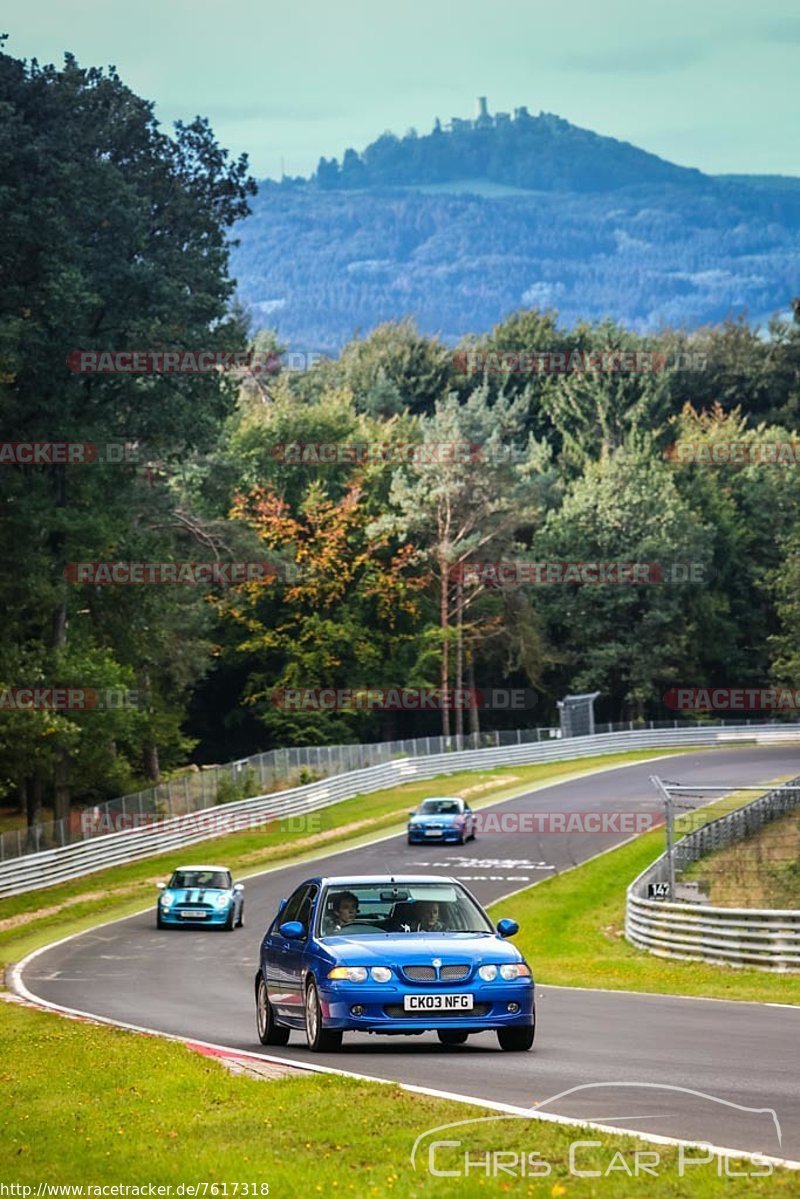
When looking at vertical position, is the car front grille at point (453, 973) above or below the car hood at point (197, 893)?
above

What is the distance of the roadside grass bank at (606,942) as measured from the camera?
26.6m

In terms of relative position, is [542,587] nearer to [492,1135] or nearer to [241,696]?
[241,696]

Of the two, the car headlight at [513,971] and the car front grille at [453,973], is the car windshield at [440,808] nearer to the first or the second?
the car headlight at [513,971]

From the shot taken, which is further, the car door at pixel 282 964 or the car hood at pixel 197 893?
the car hood at pixel 197 893

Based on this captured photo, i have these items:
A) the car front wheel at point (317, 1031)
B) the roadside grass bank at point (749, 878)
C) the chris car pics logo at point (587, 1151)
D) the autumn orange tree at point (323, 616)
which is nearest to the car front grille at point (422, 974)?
the car front wheel at point (317, 1031)

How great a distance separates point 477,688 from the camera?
103562 millimetres

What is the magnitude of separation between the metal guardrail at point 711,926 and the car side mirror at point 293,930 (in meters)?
13.9

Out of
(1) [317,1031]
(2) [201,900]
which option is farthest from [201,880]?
(1) [317,1031]

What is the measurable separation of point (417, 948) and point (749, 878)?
1093 inches

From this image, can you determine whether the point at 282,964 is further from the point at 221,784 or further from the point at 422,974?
the point at 221,784

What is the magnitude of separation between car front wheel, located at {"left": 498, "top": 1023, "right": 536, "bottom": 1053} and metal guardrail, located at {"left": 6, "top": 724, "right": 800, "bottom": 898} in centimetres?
3527

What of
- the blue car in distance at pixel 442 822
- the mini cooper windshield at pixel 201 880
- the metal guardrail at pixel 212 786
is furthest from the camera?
the blue car in distance at pixel 442 822

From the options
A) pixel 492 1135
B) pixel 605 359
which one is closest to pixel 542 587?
pixel 605 359

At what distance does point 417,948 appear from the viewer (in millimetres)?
15555
